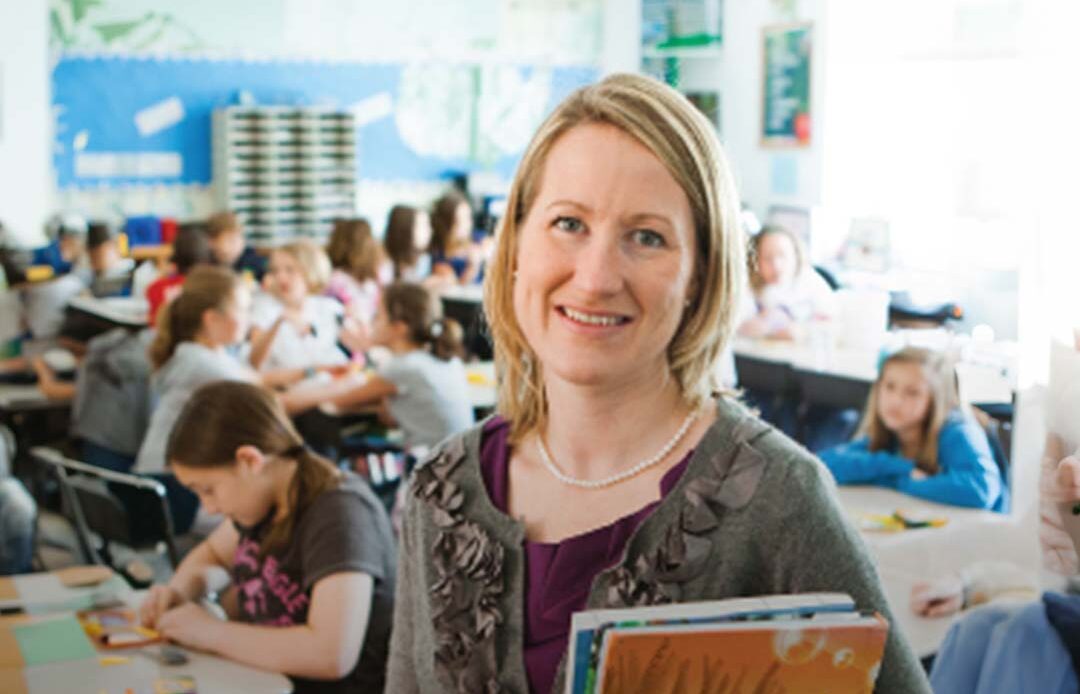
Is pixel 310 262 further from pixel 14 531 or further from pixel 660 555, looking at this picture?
pixel 660 555

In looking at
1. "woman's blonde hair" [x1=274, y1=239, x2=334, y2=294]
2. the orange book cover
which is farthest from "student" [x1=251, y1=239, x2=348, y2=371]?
the orange book cover

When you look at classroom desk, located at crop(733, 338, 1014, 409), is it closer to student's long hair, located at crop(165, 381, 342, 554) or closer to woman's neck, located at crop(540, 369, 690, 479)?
student's long hair, located at crop(165, 381, 342, 554)

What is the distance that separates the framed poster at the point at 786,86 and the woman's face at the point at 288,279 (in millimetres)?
2907

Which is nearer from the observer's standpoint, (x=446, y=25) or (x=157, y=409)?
(x=157, y=409)

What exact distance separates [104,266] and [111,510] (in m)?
4.19

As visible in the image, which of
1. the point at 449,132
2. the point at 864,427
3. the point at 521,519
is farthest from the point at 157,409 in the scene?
the point at 449,132

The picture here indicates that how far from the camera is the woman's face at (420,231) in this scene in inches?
343

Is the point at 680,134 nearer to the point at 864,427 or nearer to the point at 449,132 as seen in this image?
the point at 864,427

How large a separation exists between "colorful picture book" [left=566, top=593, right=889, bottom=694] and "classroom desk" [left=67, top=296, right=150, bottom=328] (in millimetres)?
5244

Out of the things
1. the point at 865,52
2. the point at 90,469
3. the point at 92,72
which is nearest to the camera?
the point at 90,469

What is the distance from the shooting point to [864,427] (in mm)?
4891

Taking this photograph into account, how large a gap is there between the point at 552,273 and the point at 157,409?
13.3 ft

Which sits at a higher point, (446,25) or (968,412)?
(446,25)

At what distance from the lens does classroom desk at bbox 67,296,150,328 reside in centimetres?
658
